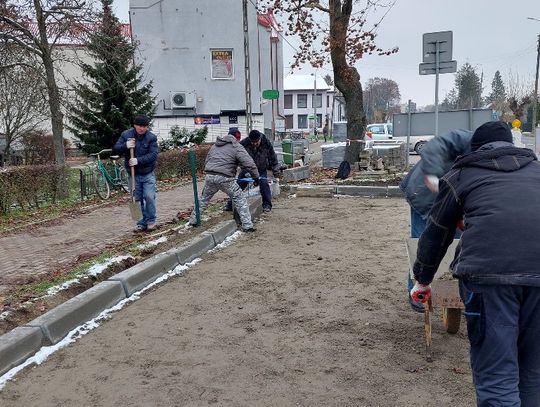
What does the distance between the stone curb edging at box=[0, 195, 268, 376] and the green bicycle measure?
6.88 metres

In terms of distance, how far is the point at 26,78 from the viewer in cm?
1590

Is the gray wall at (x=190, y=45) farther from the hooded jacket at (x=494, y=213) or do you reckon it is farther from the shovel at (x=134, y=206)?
the hooded jacket at (x=494, y=213)

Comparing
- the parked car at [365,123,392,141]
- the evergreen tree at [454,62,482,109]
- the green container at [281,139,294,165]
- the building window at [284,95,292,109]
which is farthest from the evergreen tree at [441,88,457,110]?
the green container at [281,139,294,165]

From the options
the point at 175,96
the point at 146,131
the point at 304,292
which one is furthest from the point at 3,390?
the point at 175,96

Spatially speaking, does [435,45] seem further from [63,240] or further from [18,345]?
[18,345]

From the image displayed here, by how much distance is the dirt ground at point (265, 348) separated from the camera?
337 cm

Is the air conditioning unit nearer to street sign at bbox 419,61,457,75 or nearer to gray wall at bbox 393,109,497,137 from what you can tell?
gray wall at bbox 393,109,497,137

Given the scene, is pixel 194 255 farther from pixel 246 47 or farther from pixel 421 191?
pixel 246 47

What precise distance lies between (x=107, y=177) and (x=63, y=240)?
19.1ft

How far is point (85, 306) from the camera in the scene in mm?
4648

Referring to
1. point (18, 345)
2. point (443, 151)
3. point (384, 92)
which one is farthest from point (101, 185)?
point (384, 92)

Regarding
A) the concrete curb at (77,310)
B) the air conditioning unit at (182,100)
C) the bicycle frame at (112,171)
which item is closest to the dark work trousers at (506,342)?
the concrete curb at (77,310)

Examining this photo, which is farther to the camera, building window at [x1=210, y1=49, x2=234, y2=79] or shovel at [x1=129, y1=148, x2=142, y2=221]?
building window at [x1=210, y1=49, x2=234, y2=79]

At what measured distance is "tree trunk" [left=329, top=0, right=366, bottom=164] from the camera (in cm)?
1673
